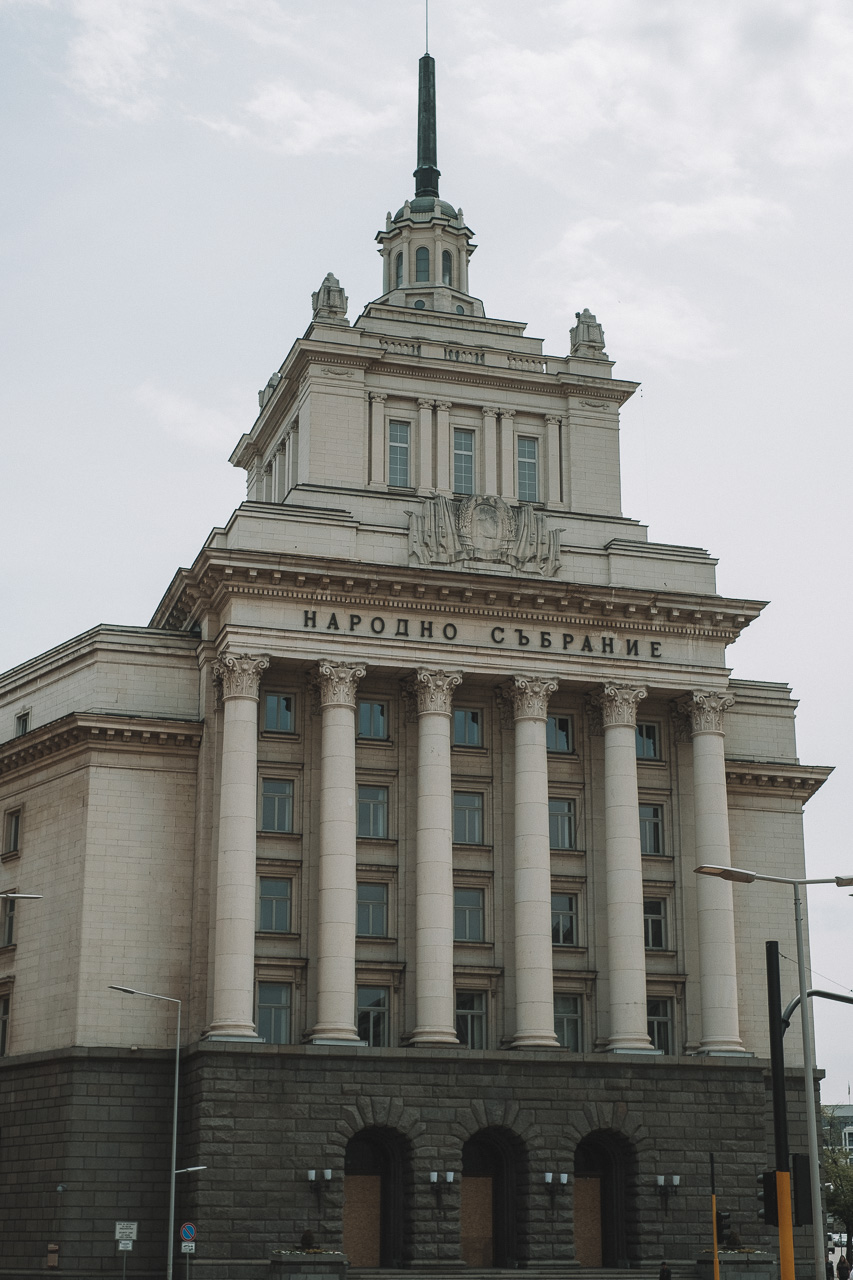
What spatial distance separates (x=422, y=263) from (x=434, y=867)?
98.2 feet

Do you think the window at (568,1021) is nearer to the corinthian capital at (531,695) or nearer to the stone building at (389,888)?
the stone building at (389,888)

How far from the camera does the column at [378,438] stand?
6469cm

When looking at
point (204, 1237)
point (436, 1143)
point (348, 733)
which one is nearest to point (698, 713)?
point (348, 733)

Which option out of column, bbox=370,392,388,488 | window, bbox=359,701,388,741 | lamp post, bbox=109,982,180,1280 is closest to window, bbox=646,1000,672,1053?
window, bbox=359,701,388,741

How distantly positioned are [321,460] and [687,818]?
→ 63.7 ft

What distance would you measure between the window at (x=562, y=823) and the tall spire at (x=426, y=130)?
3135 centimetres

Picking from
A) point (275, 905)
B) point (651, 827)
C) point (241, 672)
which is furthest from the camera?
point (651, 827)

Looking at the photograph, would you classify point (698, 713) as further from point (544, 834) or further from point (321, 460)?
point (321, 460)

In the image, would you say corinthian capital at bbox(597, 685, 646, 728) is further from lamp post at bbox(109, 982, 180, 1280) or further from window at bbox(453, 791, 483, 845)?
lamp post at bbox(109, 982, 180, 1280)

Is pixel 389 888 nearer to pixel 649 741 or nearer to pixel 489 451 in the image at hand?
pixel 649 741

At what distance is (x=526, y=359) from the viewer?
68562 mm

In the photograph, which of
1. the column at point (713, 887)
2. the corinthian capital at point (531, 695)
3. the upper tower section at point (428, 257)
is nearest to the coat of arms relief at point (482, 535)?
the corinthian capital at point (531, 695)

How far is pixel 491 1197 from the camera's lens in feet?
183

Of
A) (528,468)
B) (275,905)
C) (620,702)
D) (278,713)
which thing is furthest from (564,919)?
(528,468)
